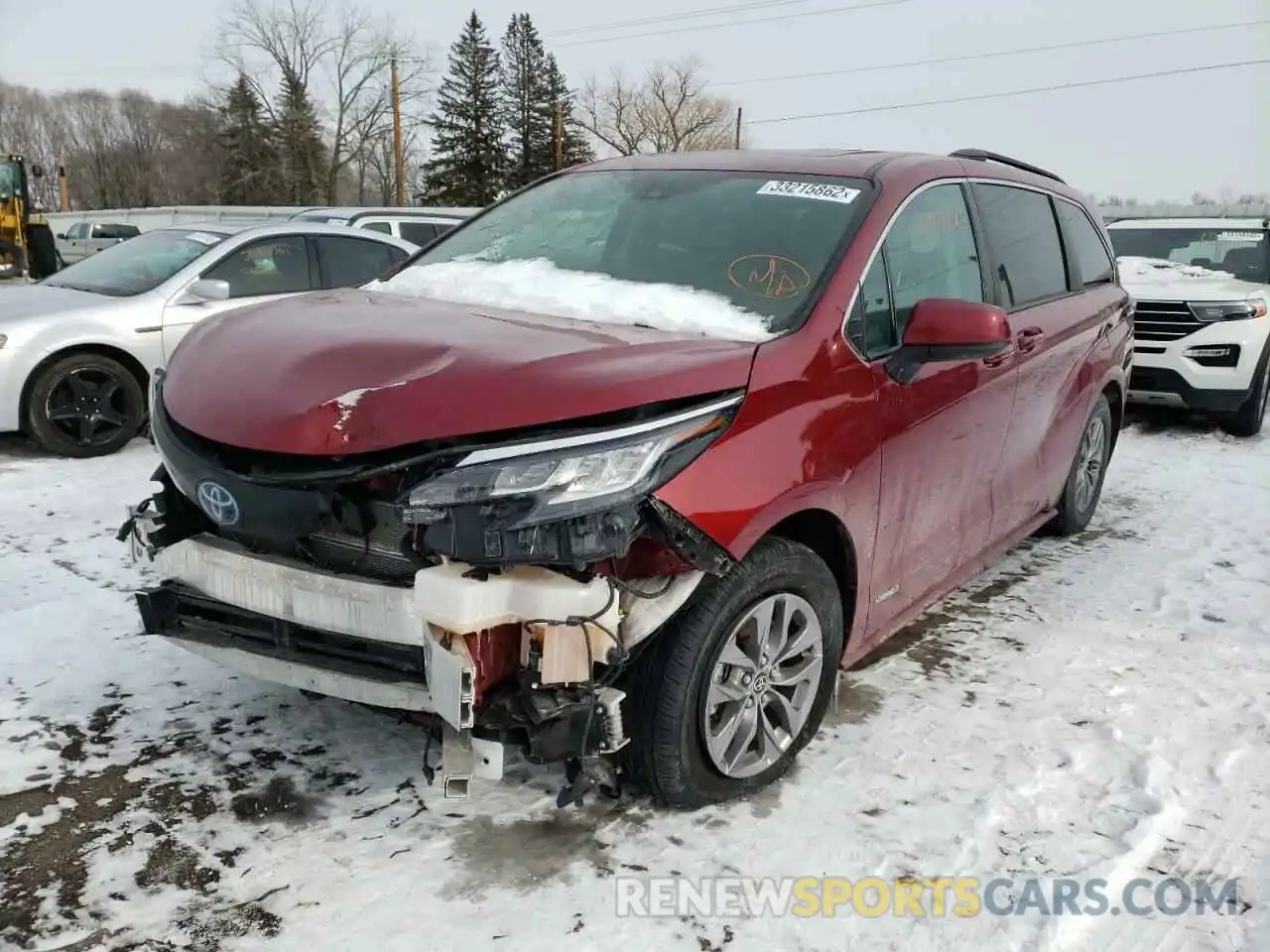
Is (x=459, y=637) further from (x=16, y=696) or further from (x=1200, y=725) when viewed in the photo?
(x=1200, y=725)

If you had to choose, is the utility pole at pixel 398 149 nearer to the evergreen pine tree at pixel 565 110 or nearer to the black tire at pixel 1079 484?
the evergreen pine tree at pixel 565 110

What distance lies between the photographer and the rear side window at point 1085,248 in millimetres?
4891

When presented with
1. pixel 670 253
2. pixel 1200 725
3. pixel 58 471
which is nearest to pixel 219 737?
pixel 670 253

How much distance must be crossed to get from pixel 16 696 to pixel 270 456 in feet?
5.26

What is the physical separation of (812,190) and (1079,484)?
2832mm

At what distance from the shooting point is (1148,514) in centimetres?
606

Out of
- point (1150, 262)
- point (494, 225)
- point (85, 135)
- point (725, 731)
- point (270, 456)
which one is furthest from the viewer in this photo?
point (85, 135)

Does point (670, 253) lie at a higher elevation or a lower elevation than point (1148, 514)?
higher

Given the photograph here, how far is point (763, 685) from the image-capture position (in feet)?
9.16

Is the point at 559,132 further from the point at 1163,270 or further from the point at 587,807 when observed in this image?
the point at 587,807

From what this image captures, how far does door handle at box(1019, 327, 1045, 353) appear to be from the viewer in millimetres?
3953

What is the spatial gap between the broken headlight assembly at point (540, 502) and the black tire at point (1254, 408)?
26.2 ft

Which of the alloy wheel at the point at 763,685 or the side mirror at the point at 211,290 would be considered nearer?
the alloy wheel at the point at 763,685


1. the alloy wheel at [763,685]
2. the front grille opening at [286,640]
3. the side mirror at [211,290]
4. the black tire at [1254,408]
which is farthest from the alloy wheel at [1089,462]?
the side mirror at [211,290]
